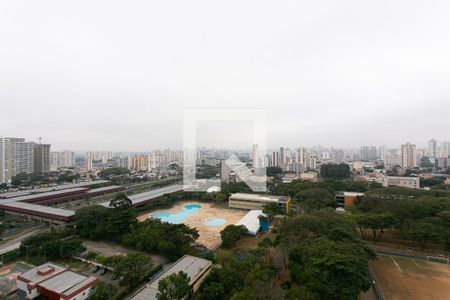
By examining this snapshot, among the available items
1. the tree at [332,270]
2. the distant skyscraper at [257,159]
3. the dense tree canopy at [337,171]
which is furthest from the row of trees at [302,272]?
the dense tree canopy at [337,171]

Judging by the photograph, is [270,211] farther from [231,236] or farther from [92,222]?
[92,222]

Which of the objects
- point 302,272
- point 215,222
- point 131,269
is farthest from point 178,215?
point 302,272

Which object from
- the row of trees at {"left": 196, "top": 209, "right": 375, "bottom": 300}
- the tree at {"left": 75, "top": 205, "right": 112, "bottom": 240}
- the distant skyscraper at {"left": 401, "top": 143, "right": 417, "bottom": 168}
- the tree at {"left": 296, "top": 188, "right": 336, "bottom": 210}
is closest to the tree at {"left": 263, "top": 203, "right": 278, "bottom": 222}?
the tree at {"left": 296, "top": 188, "right": 336, "bottom": 210}

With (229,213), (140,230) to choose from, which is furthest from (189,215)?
(140,230)

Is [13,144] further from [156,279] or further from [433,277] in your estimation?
[433,277]

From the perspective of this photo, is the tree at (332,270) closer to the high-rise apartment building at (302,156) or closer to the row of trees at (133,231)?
the row of trees at (133,231)

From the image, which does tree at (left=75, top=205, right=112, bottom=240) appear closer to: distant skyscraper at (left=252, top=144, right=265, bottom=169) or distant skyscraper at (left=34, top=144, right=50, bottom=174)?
distant skyscraper at (left=252, top=144, right=265, bottom=169)
